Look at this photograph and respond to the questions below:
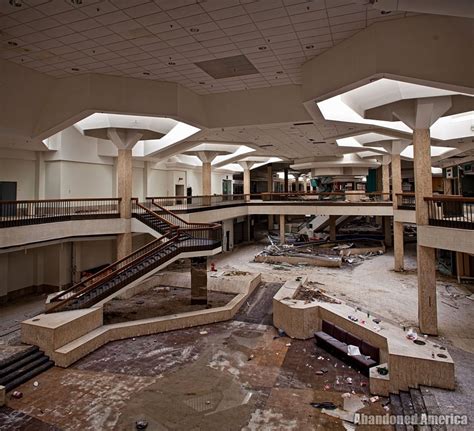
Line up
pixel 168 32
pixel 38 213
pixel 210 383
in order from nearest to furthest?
pixel 210 383, pixel 168 32, pixel 38 213

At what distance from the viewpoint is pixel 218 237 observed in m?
14.3

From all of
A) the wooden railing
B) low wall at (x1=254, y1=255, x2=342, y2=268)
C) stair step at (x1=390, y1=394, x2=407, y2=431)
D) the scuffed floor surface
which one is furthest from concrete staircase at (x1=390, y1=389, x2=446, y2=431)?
low wall at (x1=254, y1=255, x2=342, y2=268)

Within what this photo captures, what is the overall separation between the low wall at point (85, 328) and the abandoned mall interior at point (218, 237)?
0.07 metres

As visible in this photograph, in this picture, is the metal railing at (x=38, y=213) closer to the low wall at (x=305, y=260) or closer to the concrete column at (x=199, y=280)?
the concrete column at (x=199, y=280)

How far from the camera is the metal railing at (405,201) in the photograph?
17.7 metres

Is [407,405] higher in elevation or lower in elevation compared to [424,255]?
lower

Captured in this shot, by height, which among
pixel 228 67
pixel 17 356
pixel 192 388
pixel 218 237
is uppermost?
pixel 228 67

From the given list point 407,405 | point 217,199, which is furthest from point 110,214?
point 217,199

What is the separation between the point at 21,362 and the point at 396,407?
9522 mm

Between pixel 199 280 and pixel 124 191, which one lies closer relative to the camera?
pixel 199 280

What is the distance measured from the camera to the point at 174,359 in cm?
970

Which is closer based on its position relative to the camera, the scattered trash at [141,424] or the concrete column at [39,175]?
the scattered trash at [141,424]

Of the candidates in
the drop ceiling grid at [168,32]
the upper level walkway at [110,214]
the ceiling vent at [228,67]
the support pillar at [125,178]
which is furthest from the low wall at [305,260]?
the ceiling vent at [228,67]

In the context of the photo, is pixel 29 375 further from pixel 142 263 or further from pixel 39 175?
pixel 39 175
